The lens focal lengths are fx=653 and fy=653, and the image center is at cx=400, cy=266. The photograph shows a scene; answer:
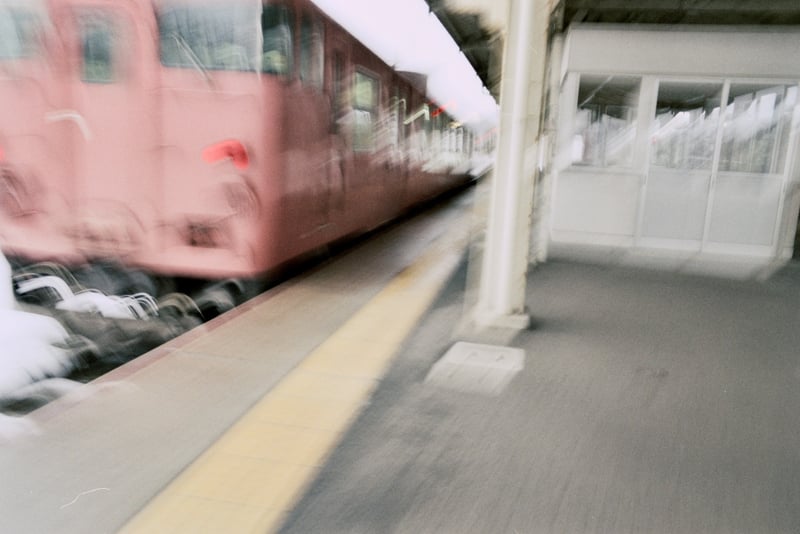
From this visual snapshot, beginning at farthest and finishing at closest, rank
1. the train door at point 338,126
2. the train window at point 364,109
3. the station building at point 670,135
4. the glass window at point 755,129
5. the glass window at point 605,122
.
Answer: the glass window at point 605,122
the glass window at point 755,129
the station building at point 670,135
the train window at point 364,109
the train door at point 338,126

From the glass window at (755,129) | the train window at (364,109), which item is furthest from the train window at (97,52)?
the glass window at (755,129)

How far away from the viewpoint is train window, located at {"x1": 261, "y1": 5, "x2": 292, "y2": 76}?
476cm

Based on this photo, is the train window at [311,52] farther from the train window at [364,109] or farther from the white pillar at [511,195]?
the white pillar at [511,195]

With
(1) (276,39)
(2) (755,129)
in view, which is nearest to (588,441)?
(1) (276,39)

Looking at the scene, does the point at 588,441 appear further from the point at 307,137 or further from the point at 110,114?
the point at 110,114

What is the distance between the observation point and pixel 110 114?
490 centimetres

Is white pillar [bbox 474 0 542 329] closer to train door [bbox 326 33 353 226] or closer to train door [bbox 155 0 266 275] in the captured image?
train door [bbox 155 0 266 275]

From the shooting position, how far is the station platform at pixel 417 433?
2436mm

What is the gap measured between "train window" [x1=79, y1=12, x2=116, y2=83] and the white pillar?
2919 mm

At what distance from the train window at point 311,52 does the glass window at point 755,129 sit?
516 cm

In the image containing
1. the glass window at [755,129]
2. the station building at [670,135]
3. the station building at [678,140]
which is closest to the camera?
the station building at [670,135]

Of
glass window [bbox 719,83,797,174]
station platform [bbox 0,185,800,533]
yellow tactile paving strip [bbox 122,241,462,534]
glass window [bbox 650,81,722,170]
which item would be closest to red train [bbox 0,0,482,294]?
station platform [bbox 0,185,800,533]

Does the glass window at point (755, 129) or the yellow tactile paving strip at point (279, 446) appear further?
the glass window at point (755, 129)

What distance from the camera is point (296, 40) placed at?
5094 millimetres
